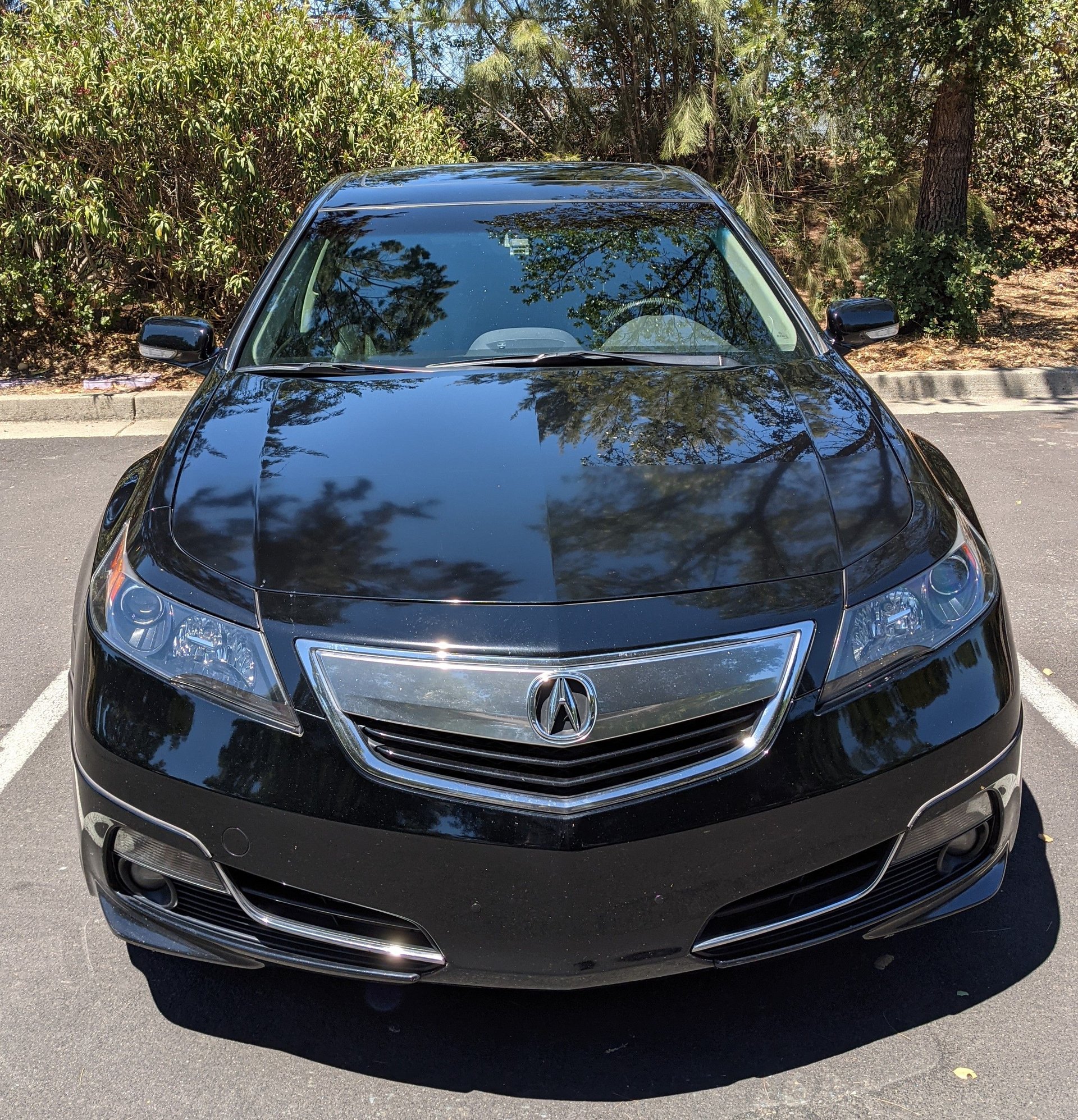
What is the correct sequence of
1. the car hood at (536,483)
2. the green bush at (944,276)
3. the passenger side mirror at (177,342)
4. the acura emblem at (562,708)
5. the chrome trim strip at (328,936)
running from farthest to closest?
the green bush at (944,276) → the passenger side mirror at (177,342) → the car hood at (536,483) → the chrome trim strip at (328,936) → the acura emblem at (562,708)

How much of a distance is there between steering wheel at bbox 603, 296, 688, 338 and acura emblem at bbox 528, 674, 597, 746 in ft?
5.45

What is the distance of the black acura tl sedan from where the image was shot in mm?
1921

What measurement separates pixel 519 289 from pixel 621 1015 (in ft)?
6.69

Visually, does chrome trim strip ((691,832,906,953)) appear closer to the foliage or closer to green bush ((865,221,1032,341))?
green bush ((865,221,1032,341))

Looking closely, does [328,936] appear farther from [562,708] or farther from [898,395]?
[898,395]

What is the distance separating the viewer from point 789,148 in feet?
41.3

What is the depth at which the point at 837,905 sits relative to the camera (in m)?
2.08

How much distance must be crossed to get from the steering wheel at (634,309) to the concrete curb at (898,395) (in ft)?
17.1

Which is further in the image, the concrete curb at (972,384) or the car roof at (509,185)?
the concrete curb at (972,384)

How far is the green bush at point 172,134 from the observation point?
8102 millimetres

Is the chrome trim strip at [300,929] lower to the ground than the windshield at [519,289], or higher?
lower

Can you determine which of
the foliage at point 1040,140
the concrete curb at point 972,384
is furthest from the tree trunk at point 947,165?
the concrete curb at point 972,384

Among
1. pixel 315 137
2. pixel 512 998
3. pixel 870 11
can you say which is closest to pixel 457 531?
pixel 512 998

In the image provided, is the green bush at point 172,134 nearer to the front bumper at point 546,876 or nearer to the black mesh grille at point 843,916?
the front bumper at point 546,876
